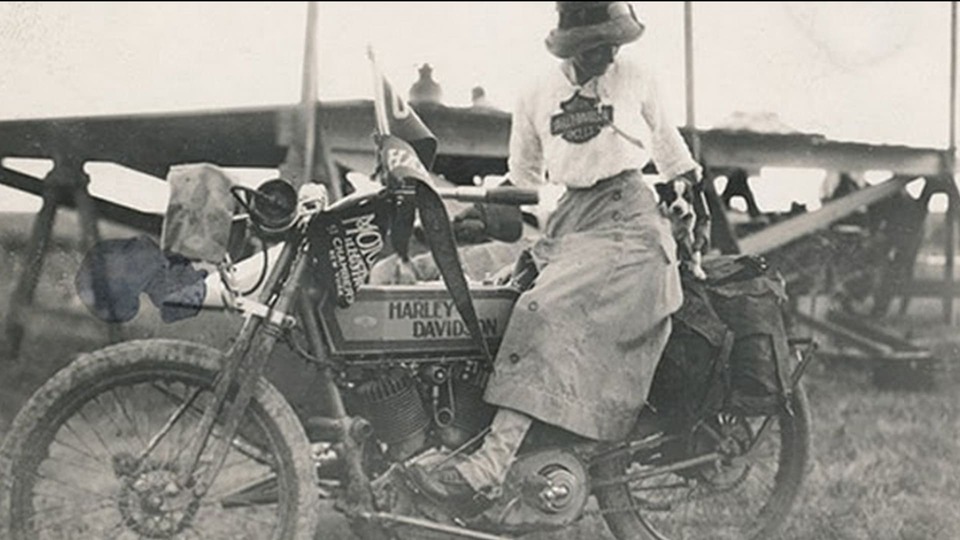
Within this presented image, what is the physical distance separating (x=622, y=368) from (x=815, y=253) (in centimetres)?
483

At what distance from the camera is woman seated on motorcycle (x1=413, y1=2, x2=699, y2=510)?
310 cm

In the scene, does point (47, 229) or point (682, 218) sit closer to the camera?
point (682, 218)

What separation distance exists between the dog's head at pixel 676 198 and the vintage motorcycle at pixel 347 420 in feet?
1.94

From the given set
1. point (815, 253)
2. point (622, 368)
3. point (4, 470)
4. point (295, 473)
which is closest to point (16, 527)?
point (4, 470)

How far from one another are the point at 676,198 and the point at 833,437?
2.31 m

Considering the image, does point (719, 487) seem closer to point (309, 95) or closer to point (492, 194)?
point (492, 194)

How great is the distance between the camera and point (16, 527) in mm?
2695

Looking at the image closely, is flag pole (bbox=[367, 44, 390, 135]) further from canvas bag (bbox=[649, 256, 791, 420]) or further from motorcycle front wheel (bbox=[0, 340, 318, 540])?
canvas bag (bbox=[649, 256, 791, 420])

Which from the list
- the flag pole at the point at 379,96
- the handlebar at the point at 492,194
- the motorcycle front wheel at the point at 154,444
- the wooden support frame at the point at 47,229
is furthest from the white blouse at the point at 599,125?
the wooden support frame at the point at 47,229

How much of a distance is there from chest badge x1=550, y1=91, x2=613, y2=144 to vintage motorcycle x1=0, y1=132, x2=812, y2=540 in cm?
38

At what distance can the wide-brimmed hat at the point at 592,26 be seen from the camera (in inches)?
128

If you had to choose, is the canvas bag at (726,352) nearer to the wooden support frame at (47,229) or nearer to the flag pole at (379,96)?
the flag pole at (379,96)

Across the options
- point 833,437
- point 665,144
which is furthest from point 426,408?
point 833,437

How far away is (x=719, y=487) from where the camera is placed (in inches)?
138
